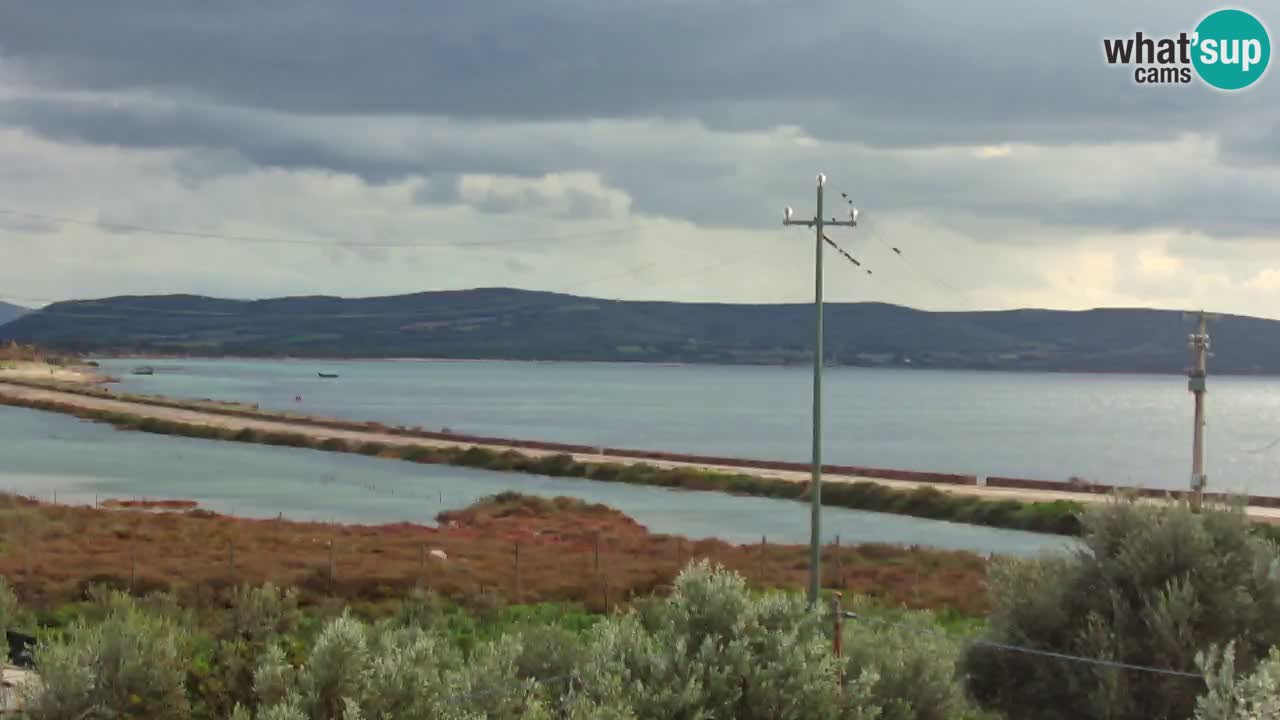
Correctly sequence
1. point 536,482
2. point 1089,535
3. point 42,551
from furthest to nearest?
1. point 536,482
2. point 42,551
3. point 1089,535

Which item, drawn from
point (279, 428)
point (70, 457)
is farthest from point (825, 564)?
point (279, 428)

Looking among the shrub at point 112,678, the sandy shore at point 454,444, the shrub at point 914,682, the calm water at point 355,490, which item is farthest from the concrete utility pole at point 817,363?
the sandy shore at point 454,444

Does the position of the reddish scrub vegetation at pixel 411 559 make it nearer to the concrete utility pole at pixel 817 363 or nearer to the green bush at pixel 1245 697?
the concrete utility pole at pixel 817 363

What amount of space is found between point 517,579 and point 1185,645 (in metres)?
26.8

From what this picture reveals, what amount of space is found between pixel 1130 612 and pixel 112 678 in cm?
1390

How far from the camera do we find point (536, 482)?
10762 centimetres

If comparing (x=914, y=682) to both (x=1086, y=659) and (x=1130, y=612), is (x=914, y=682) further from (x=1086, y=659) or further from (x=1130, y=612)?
(x=1130, y=612)

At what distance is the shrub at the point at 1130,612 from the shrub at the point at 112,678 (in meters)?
11.3

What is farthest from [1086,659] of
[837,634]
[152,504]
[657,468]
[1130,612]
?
[657,468]

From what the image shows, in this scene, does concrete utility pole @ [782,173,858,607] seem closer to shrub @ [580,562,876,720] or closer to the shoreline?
shrub @ [580,562,876,720]

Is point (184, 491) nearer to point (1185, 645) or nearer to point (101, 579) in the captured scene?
point (101, 579)

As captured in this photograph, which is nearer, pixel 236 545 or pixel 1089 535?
pixel 1089 535

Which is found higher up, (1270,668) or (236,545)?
(1270,668)

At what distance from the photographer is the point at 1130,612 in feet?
61.3
